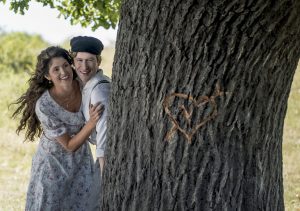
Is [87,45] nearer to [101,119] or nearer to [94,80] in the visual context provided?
[94,80]

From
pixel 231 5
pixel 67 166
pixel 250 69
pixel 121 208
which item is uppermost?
pixel 231 5

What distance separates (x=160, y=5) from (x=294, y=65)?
0.93m

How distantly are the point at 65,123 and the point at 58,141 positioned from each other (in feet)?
0.50

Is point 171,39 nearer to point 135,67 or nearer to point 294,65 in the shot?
point 135,67

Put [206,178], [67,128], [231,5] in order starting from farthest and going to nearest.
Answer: [67,128]
[206,178]
[231,5]

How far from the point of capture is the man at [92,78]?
5.23 metres

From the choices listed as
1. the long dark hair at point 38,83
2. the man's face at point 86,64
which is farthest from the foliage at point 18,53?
the man's face at point 86,64

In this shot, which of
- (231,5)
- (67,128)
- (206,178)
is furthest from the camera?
(67,128)

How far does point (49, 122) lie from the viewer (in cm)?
561

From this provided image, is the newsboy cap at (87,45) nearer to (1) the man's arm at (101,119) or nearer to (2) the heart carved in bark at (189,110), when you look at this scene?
(1) the man's arm at (101,119)

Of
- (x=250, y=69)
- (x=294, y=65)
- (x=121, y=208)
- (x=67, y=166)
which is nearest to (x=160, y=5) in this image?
(x=250, y=69)

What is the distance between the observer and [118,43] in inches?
188

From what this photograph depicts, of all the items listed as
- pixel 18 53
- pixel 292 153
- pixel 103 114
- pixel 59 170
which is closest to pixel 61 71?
pixel 103 114

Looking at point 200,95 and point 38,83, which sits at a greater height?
point 38,83
